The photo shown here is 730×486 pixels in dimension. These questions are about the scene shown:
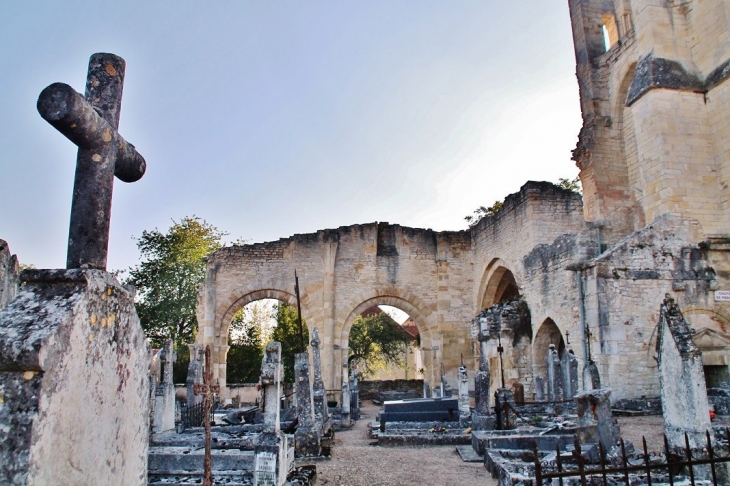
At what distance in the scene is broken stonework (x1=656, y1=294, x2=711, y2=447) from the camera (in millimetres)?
4523

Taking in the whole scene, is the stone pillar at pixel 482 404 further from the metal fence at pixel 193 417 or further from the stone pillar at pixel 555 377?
the metal fence at pixel 193 417

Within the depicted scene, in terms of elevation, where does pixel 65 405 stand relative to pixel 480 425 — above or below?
above

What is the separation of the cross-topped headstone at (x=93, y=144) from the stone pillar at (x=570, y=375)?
9.57 meters

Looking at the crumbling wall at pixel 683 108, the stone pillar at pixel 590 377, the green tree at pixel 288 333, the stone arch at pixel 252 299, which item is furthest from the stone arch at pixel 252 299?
the stone pillar at pixel 590 377

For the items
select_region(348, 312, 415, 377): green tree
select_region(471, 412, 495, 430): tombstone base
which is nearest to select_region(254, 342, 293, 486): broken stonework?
select_region(471, 412, 495, 430): tombstone base

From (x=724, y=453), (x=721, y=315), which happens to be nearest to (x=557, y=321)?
(x=721, y=315)

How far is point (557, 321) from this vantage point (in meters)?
12.5

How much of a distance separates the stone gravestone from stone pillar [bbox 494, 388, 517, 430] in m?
7.94

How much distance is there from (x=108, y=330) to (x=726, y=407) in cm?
920

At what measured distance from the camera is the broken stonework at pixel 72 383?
4.34ft

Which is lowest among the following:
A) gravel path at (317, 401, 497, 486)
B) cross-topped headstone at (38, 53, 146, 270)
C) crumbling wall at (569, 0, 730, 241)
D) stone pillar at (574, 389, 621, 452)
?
gravel path at (317, 401, 497, 486)

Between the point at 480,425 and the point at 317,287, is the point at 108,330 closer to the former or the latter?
the point at 480,425

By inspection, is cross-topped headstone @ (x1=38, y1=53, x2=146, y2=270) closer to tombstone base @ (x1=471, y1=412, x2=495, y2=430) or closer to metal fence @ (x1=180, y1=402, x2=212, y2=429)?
tombstone base @ (x1=471, y1=412, x2=495, y2=430)

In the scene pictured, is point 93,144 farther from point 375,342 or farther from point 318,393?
point 375,342
